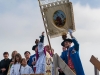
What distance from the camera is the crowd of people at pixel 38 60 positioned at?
621 centimetres

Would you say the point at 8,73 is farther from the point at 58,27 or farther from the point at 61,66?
the point at 61,66

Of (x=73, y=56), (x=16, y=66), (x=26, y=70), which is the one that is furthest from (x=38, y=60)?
(x=73, y=56)

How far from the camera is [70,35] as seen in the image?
19.8 ft

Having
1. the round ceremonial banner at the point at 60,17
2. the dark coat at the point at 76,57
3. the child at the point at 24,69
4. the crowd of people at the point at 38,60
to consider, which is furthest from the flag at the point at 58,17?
the child at the point at 24,69

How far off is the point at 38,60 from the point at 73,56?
1353 millimetres

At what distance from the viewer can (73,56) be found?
625 centimetres

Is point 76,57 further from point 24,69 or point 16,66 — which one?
point 16,66

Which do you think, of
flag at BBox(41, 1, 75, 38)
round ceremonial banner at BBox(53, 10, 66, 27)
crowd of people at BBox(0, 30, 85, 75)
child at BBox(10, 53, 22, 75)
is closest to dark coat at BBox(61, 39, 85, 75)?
crowd of people at BBox(0, 30, 85, 75)

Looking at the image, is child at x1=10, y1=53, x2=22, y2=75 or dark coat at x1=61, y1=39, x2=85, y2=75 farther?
child at x1=10, y1=53, x2=22, y2=75

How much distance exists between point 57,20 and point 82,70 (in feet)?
5.66

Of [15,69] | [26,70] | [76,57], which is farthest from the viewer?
[15,69]

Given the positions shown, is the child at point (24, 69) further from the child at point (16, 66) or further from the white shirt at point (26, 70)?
the child at point (16, 66)

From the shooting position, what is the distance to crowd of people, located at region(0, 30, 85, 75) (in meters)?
6.21

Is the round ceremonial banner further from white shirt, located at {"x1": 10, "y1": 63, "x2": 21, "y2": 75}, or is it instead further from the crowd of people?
white shirt, located at {"x1": 10, "y1": 63, "x2": 21, "y2": 75}
